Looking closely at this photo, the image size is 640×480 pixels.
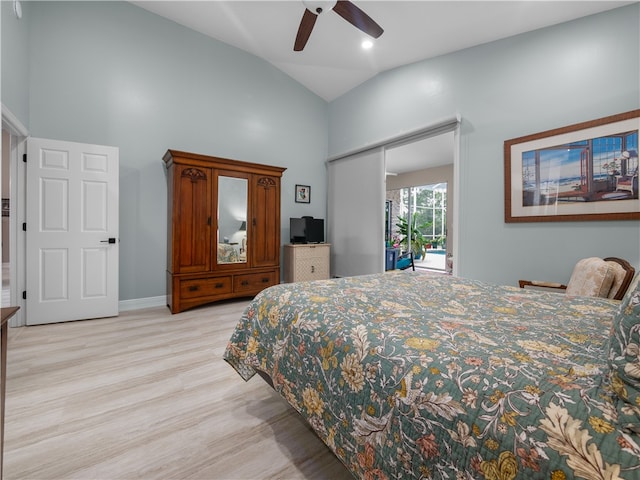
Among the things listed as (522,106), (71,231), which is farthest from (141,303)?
(522,106)

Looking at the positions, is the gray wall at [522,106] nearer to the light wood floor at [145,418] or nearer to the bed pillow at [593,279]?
the bed pillow at [593,279]

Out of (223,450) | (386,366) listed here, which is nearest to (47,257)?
(223,450)

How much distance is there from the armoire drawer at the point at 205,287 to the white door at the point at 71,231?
30.0 inches

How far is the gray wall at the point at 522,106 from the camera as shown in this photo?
238 centimetres

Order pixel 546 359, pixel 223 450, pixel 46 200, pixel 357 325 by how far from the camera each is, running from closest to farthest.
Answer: pixel 546 359 → pixel 357 325 → pixel 223 450 → pixel 46 200

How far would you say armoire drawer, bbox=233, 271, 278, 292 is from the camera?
392 cm

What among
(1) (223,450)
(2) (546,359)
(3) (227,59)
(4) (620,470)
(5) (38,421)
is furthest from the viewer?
(3) (227,59)

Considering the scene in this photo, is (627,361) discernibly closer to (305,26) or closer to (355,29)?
(305,26)

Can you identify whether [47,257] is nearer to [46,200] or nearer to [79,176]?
[46,200]

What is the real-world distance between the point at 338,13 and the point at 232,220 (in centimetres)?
256

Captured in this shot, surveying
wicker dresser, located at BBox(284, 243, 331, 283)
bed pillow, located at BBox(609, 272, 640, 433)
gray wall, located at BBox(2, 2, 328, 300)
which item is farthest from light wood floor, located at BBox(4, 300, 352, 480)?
wicker dresser, located at BBox(284, 243, 331, 283)

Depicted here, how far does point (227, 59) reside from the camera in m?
4.25

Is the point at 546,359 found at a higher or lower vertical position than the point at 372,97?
lower

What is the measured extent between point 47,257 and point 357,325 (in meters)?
3.63
